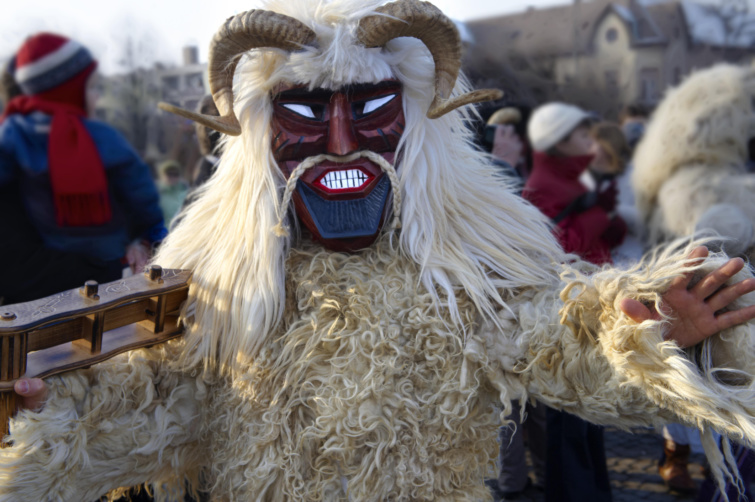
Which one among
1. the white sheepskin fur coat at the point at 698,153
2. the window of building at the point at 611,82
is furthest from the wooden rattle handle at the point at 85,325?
the window of building at the point at 611,82

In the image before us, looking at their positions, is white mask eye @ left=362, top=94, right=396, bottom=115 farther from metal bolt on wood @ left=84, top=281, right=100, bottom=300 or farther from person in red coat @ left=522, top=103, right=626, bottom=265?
person in red coat @ left=522, top=103, right=626, bottom=265

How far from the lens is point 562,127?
3.56 metres

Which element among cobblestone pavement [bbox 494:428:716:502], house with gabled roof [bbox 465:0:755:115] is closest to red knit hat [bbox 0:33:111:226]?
cobblestone pavement [bbox 494:428:716:502]

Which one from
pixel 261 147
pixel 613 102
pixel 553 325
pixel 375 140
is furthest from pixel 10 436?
pixel 613 102

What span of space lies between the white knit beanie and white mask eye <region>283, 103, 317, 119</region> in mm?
2096

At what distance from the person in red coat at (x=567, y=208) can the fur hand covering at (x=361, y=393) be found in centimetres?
113

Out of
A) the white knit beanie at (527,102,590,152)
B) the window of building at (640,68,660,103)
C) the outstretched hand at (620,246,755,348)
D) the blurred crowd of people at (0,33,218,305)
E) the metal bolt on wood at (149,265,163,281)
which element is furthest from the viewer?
the window of building at (640,68,660,103)

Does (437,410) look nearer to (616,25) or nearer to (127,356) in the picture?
(127,356)

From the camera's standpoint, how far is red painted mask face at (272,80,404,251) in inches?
69.8

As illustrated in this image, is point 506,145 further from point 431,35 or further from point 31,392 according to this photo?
point 31,392

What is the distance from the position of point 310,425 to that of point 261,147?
31.4 inches

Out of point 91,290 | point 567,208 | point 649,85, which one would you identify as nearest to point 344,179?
point 91,290

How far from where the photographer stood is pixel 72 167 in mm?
2736

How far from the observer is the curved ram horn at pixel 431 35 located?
1.66 m
